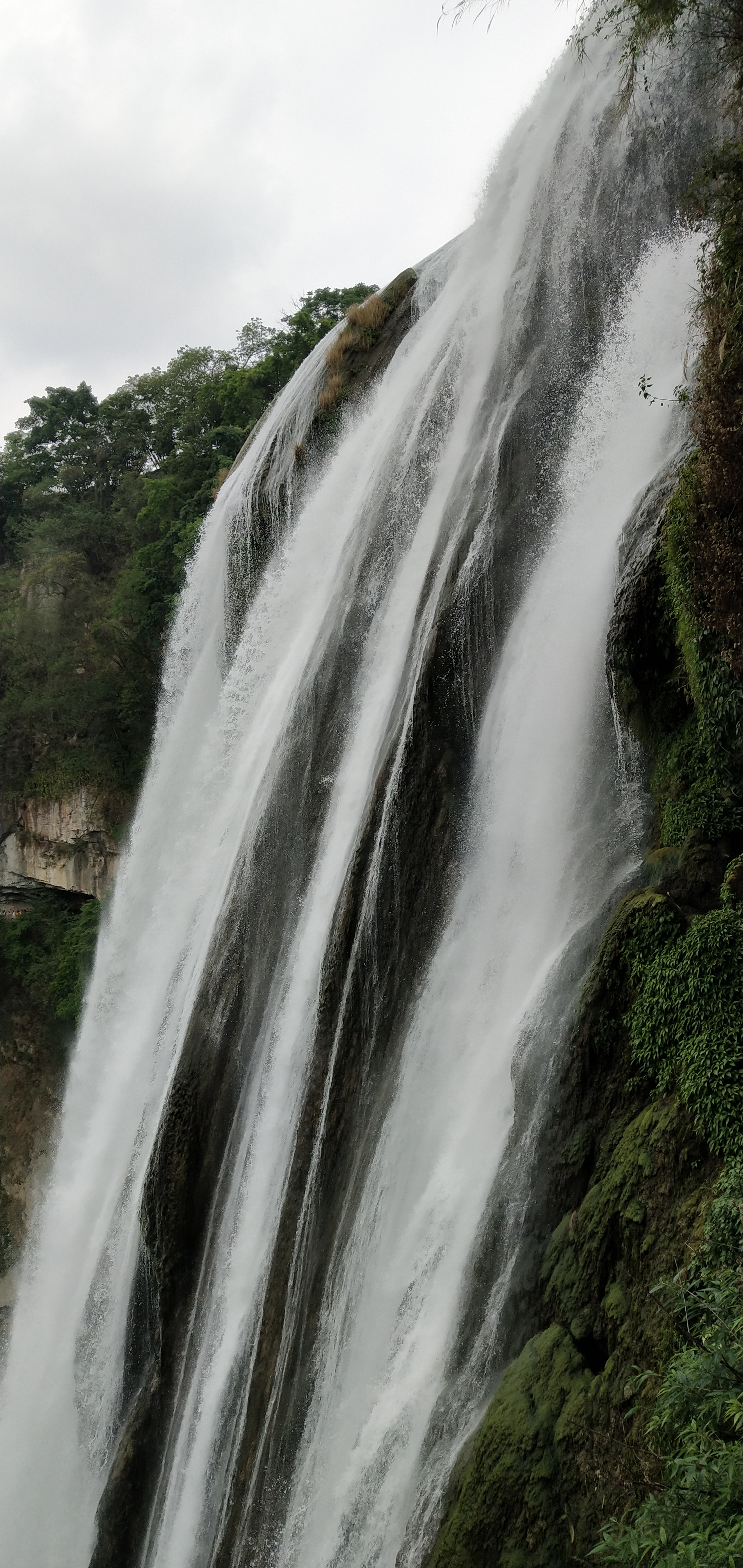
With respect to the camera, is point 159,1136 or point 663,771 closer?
point 663,771

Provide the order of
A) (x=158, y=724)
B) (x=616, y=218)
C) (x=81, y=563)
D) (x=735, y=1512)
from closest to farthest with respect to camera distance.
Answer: (x=735, y=1512) < (x=616, y=218) < (x=158, y=724) < (x=81, y=563)

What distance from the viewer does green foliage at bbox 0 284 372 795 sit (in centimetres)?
2227

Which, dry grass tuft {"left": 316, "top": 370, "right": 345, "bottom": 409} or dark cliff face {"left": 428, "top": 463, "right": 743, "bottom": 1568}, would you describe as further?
dry grass tuft {"left": 316, "top": 370, "right": 345, "bottom": 409}

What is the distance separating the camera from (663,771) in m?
6.80

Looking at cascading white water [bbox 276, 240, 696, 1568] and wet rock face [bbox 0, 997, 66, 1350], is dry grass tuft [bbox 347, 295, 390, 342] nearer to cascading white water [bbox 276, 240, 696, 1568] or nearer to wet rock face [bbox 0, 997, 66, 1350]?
cascading white water [bbox 276, 240, 696, 1568]

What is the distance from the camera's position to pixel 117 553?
1113 inches

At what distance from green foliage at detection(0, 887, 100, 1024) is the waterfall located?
6.44 metres

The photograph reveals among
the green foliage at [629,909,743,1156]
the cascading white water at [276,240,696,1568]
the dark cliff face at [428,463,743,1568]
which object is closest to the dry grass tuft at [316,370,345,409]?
the cascading white water at [276,240,696,1568]

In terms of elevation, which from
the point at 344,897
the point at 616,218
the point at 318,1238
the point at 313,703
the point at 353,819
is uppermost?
the point at 616,218

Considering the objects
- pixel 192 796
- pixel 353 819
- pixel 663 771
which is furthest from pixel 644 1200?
pixel 192 796

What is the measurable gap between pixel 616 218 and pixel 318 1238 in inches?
383

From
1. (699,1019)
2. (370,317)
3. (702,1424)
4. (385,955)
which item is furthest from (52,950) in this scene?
(702,1424)

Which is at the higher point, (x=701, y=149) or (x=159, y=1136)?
(x=701, y=149)

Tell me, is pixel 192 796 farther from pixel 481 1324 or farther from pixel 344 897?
pixel 481 1324
